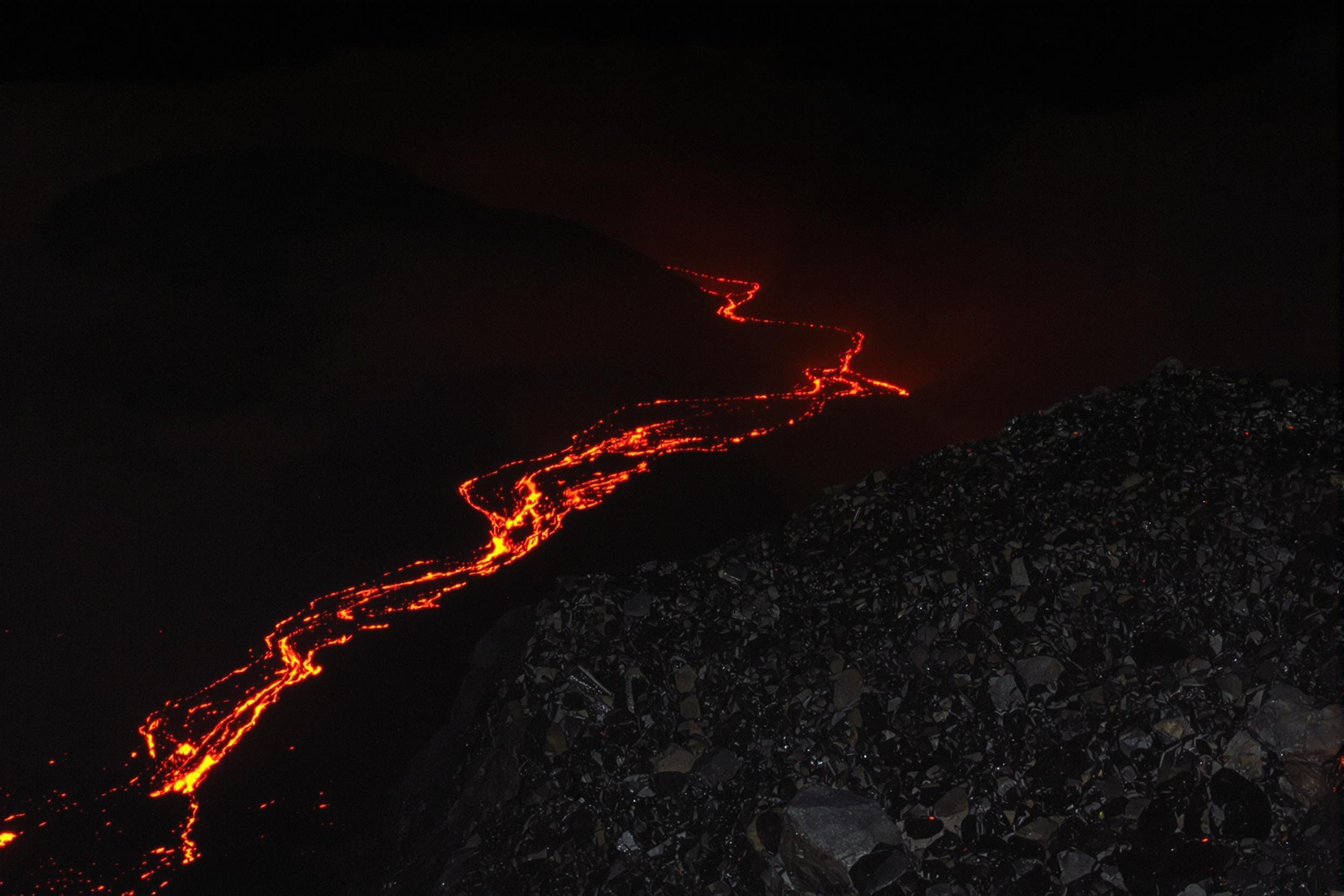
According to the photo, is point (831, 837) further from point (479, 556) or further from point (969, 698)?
point (479, 556)

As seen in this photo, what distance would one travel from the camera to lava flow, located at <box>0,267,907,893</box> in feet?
A: 12.1

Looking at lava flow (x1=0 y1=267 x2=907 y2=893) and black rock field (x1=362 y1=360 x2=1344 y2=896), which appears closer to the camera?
black rock field (x1=362 y1=360 x2=1344 y2=896)

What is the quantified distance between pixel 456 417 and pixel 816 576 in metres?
4.28

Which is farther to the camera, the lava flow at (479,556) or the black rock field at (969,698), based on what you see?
the lava flow at (479,556)

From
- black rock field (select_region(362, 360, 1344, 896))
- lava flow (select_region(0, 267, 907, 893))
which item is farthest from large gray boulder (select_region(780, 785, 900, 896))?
lava flow (select_region(0, 267, 907, 893))

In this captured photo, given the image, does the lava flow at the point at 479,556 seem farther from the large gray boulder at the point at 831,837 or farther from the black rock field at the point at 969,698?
the large gray boulder at the point at 831,837

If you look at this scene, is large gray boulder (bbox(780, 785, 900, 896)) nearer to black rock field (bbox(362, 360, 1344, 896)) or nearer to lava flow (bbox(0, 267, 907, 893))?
black rock field (bbox(362, 360, 1344, 896))

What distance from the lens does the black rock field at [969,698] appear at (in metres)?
2.28

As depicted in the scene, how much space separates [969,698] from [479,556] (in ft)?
10.6

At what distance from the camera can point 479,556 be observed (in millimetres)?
4988

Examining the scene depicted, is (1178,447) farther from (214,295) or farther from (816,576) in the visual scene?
(214,295)

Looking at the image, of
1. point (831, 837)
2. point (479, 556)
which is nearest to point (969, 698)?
point (831, 837)

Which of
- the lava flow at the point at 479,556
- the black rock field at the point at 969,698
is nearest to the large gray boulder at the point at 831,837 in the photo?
the black rock field at the point at 969,698

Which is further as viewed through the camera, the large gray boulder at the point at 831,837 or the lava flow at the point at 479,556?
the lava flow at the point at 479,556
